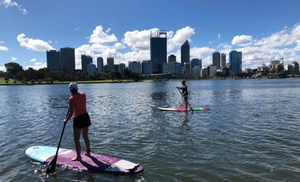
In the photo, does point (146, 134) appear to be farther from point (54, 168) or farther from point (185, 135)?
point (54, 168)

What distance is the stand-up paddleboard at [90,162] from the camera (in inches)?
404

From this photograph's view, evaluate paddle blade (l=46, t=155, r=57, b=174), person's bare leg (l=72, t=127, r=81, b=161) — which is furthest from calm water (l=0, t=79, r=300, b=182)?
person's bare leg (l=72, t=127, r=81, b=161)

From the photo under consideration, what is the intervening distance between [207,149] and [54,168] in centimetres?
719

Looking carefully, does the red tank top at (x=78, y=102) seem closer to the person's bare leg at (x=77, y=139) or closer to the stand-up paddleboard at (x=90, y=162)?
the person's bare leg at (x=77, y=139)

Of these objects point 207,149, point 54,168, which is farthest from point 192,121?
point 54,168

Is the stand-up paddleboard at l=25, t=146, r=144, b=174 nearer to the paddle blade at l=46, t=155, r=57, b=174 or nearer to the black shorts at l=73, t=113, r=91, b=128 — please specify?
the paddle blade at l=46, t=155, r=57, b=174

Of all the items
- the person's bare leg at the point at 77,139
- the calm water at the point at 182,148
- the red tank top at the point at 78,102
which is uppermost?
the red tank top at the point at 78,102

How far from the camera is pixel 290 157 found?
38.9 feet

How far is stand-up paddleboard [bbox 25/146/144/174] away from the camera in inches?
404

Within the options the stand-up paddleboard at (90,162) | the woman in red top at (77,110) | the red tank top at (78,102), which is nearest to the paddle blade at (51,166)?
the stand-up paddleboard at (90,162)

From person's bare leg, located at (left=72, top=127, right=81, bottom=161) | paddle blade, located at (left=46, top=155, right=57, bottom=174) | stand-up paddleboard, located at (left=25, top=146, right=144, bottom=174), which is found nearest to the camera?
stand-up paddleboard, located at (left=25, top=146, right=144, bottom=174)

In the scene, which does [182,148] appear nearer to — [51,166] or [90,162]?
[90,162]

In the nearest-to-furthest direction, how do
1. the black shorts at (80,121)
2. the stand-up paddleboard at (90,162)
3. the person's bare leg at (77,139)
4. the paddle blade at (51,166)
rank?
the stand-up paddleboard at (90,162)
the paddle blade at (51,166)
the black shorts at (80,121)
the person's bare leg at (77,139)

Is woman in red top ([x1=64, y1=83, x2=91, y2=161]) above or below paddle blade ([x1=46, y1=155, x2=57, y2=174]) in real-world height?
above
